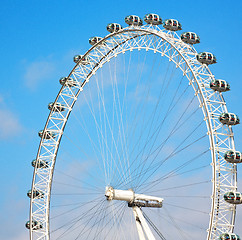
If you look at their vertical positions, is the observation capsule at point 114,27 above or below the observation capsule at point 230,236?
above

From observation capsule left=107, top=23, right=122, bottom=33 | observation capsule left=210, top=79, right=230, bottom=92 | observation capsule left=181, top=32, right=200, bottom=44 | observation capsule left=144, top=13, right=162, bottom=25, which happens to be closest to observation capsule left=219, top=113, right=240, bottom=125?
observation capsule left=210, top=79, right=230, bottom=92

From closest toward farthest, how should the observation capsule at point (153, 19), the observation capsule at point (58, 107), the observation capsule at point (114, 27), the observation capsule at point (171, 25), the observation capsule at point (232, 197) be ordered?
the observation capsule at point (232, 197)
the observation capsule at point (171, 25)
the observation capsule at point (153, 19)
the observation capsule at point (114, 27)
the observation capsule at point (58, 107)

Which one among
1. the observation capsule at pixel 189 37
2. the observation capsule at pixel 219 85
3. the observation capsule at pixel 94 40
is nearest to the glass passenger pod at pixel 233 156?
the observation capsule at pixel 219 85

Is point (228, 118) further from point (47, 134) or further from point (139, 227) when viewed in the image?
point (47, 134)

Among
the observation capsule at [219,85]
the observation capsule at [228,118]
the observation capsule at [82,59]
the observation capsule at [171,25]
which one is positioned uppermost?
the observation capsule at [82,59]

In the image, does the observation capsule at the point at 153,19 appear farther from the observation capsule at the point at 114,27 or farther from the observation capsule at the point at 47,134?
the observation capsule at the point at 47,134

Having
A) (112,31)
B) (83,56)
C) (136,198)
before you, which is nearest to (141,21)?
A: (112,31)

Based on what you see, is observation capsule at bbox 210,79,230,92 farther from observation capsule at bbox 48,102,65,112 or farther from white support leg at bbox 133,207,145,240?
observation capsule at bbox 48,102,65,112

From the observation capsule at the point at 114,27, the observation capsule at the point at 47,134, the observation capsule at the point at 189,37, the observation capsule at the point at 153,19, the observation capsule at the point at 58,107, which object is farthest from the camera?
the observation capsule at the point at 47,134

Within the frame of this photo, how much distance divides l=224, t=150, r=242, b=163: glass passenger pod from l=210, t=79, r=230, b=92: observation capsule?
4225 mm

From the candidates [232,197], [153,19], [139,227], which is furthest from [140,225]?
[153,19]

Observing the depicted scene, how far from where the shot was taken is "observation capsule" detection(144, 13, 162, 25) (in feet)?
142

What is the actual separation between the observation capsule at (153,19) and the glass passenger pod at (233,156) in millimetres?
11545

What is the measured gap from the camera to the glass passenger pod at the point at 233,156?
3619cm
